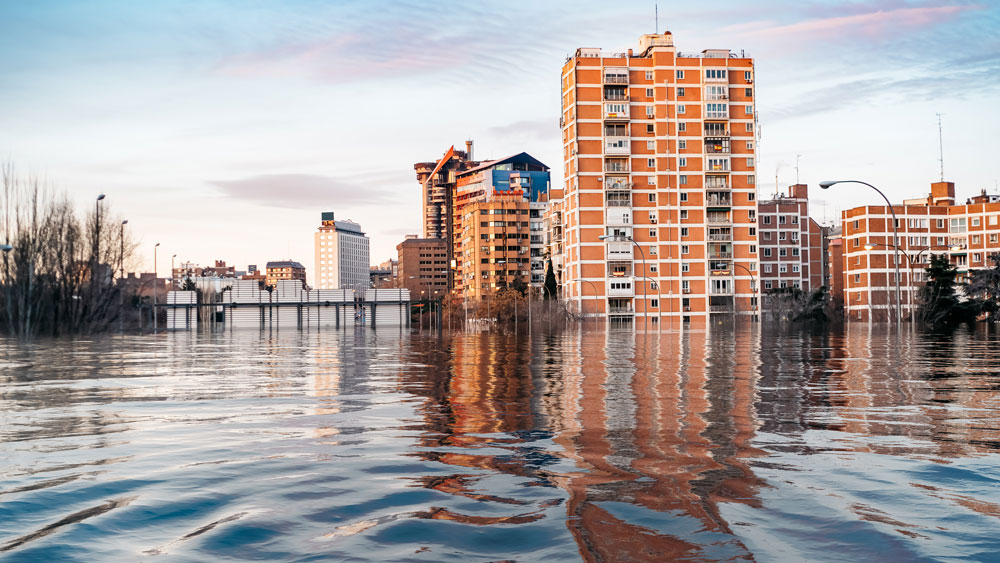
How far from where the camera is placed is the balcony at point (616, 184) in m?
111

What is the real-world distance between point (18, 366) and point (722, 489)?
79.2ft

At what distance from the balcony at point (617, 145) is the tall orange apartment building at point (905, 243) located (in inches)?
1446

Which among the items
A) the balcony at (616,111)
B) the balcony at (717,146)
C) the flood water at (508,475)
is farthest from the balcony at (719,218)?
the flood water at (508,475)

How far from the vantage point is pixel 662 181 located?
11194cm

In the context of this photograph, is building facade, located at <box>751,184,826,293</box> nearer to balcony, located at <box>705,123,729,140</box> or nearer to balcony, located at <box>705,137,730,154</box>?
balcony, located at <box>705,137,730,154</box>

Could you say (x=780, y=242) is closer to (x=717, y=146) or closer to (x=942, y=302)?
(x=717, y=146)

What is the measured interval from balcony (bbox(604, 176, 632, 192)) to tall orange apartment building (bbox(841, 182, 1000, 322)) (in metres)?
35.8

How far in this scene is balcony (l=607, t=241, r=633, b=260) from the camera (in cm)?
11081

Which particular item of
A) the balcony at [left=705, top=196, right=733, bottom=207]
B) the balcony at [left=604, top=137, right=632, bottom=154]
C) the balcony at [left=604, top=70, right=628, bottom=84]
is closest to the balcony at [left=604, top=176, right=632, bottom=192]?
the balcony at [left=604, top=137, right=632, bottom=154]

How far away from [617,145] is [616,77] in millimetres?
8177

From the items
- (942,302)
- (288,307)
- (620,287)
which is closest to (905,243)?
(942,302)

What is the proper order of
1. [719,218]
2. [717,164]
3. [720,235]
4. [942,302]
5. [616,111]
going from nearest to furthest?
[942,302]
[616,111]
[717,164]
[720,235]
[719,218]

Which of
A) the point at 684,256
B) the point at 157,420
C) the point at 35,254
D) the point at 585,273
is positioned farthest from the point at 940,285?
the point at 157,420

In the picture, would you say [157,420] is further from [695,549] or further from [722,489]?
[695,549]
